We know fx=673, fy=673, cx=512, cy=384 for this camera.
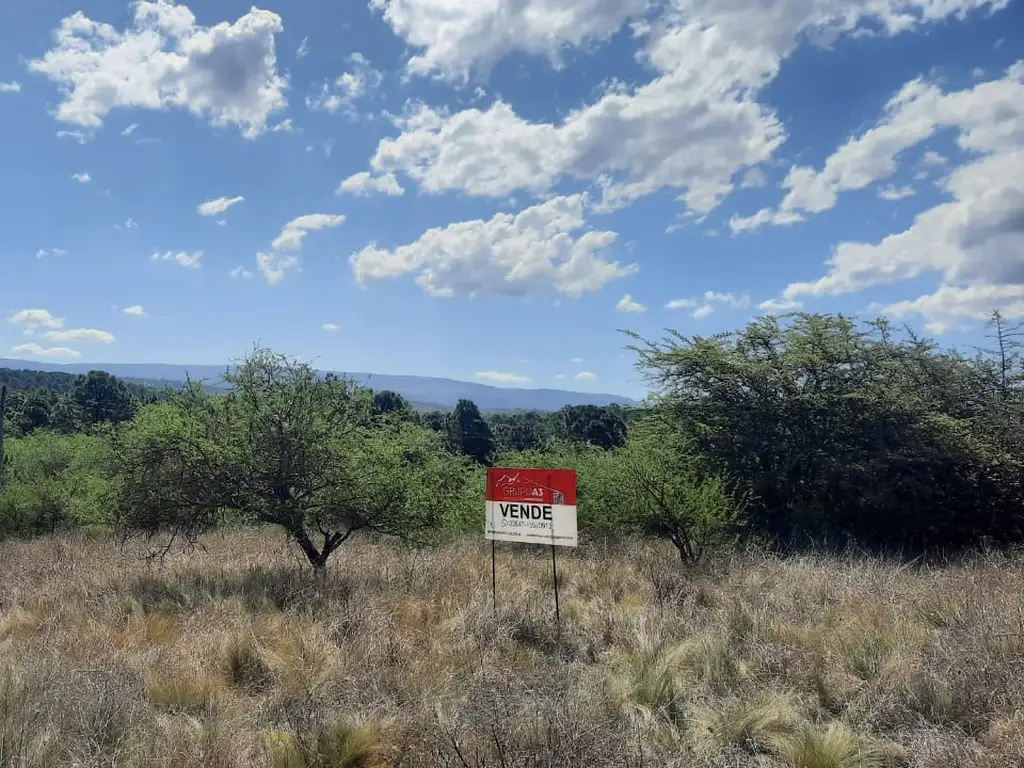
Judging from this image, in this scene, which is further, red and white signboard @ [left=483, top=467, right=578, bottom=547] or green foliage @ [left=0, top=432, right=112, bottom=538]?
green foliage @ [left=0, top=432, right=112, bottom=538]

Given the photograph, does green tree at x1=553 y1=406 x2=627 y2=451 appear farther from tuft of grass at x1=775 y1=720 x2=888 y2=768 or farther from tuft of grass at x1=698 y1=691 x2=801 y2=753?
tuft of grass at x1=775 y1=720 x2=888 y2=768

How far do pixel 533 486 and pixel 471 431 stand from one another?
54555 mm

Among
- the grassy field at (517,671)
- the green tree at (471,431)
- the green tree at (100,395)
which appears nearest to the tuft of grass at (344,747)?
the grassy field at (517,671)

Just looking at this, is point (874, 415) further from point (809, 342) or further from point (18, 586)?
point (18, 586)

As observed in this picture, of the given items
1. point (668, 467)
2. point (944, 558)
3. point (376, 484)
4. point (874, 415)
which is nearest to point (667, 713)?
point (376, 484)

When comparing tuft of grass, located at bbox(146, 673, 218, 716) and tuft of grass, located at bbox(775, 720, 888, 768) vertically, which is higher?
tuft of grass, located at bbox(775, 720, 888, 768)

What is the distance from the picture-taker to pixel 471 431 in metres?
61.7

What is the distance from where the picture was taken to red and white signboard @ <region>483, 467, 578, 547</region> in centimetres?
719

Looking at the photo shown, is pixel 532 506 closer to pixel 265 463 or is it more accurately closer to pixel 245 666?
pixel 245 666

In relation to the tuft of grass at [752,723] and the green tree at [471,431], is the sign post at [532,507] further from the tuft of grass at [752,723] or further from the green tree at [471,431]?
the green tree at [471,431]

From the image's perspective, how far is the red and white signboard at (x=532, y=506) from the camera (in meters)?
7.19

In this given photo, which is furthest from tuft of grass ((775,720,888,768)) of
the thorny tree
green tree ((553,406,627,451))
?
green tree ((553,406,627,451))

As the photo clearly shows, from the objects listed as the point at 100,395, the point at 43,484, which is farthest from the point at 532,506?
the point at 100,395

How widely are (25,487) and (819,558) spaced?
20.1 meters
